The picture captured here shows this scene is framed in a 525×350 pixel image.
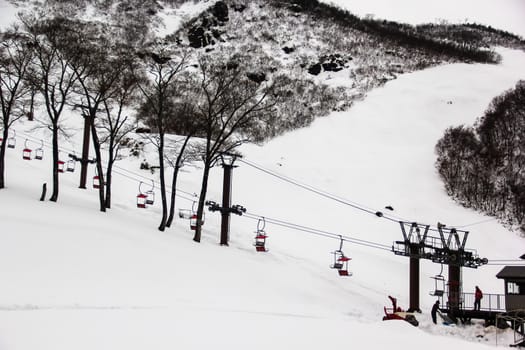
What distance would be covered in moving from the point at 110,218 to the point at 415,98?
174ft

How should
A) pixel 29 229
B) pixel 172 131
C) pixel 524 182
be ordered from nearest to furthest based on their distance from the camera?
pixel 29 229
pixel 524 182
pixel 172 131

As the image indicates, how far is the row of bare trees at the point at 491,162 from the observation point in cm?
4203

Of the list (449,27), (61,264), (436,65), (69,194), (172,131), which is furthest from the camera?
(449,27)

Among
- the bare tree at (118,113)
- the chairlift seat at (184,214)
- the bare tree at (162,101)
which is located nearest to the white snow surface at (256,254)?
the chairlift seat at (184,214)

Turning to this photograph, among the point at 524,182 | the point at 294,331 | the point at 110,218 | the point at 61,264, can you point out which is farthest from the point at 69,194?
the point at 524,182

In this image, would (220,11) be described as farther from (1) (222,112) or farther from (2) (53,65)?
(1) (222,112)

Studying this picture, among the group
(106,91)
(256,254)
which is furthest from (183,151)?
(256,254)

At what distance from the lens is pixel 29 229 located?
714 inches

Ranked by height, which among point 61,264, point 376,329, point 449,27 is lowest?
point 376,329

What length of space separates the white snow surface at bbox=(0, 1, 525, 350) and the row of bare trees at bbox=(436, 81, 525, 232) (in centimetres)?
178

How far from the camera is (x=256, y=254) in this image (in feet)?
92.4

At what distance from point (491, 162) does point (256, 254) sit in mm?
30645

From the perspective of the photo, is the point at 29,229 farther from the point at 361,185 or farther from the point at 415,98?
the point at 415,98

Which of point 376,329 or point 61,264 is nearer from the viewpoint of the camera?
point 376,329
